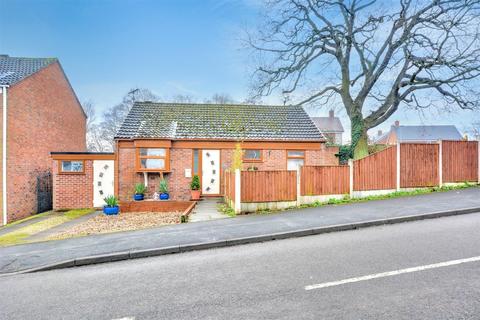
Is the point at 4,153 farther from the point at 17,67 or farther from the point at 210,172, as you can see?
the point at 210,172

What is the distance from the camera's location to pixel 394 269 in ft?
13.9

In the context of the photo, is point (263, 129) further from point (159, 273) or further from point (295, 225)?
point (159, 273)

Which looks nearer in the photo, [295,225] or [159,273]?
[159,273]

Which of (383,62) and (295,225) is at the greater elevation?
(383,62)

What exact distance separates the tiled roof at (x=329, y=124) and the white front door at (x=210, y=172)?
121 ft

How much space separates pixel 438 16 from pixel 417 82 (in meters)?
3.55

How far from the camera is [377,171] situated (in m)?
11.5

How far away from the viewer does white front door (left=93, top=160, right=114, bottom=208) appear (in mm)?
14227

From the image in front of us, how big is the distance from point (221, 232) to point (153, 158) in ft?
28.8

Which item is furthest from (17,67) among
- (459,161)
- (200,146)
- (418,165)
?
(459,161)

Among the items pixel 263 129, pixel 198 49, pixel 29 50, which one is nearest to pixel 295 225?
pixel 263 129

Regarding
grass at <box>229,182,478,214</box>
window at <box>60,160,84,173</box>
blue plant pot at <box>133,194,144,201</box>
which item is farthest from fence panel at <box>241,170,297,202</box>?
window at <box>60,160,84,173</box>

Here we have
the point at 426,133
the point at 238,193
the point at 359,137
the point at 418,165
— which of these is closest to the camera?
the point at 238,193

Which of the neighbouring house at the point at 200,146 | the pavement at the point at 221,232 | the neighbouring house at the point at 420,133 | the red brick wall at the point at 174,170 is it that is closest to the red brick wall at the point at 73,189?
the neighbouring house at the point at 200,146
